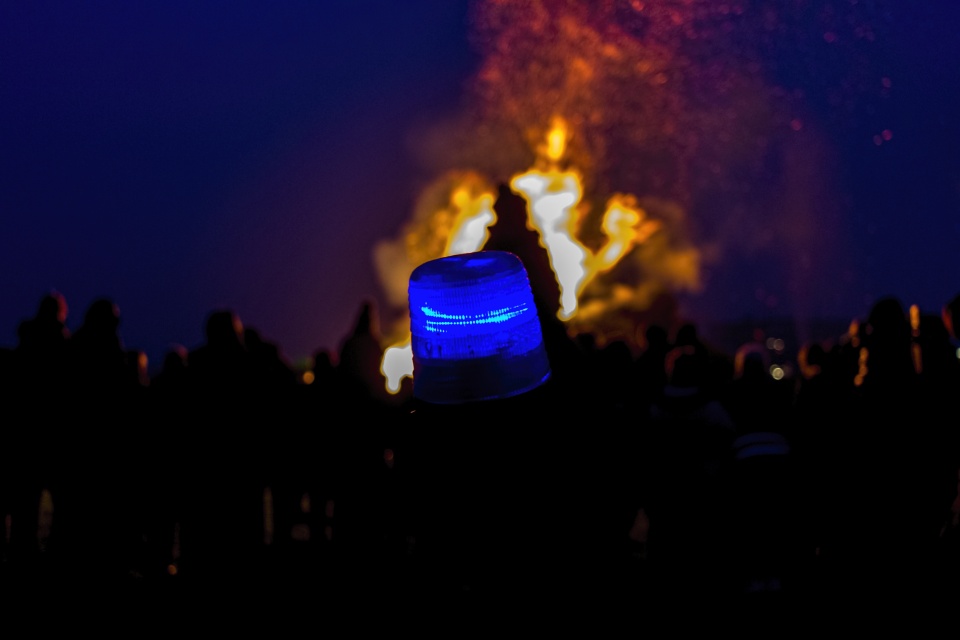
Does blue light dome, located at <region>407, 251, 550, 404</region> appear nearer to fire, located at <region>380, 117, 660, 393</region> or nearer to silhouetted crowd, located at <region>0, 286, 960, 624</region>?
silhouetted crowd, located at <region>0, 286, 960, 624</region>

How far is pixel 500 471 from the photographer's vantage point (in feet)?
9.25

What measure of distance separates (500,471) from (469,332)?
17.5 inches

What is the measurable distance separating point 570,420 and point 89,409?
5175 millimetres

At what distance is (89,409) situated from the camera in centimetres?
696

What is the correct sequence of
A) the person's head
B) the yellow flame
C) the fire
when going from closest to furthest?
the person's head
the fire
the yellow flame

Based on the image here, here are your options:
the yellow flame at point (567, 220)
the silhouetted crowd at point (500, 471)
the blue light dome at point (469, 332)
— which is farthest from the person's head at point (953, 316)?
the yellow flame at point (567, 220)

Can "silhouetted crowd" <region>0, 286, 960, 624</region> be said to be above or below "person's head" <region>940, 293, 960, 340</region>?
below

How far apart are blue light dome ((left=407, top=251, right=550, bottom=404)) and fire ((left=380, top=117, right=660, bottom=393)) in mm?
10427

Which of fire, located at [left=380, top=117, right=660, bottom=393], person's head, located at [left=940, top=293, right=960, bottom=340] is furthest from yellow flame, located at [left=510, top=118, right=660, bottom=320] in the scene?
person's head, located at [left=940, top=293, right=960, bottom=340]

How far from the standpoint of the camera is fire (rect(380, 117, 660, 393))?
650 inches

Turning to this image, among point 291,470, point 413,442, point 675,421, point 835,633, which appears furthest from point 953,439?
point 291,470

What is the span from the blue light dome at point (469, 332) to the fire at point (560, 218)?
1043 cm

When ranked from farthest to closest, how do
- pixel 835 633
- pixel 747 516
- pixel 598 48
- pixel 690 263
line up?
1. pixel 690 263
2. pixel 598 48
3. pixel 835 633
4. pixel 747 516

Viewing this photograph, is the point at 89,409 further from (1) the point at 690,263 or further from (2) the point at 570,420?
(1) the point at 690,263
